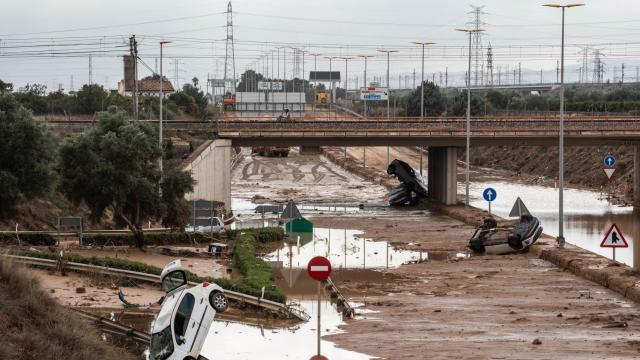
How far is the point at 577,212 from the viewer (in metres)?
81.3

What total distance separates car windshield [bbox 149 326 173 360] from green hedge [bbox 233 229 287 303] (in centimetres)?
1147

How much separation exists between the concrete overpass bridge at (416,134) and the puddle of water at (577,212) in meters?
4.82

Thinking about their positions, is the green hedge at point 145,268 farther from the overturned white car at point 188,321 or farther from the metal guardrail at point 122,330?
the overturned white car at point 188,321

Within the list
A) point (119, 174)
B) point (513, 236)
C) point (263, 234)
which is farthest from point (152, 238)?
point (513, 236)

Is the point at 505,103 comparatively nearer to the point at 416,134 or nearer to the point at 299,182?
the point at 299,182

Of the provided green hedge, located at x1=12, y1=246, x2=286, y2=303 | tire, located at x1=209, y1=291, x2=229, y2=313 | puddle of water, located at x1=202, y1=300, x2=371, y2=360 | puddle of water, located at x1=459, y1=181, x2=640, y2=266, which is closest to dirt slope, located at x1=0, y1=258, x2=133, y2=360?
tire, located at x1=209, y1=291, x2=229, y2=313

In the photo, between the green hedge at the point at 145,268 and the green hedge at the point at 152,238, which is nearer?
the green hedge at the point at 145,268

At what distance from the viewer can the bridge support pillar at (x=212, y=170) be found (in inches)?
2726

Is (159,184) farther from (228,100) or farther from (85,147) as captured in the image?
(228,100)

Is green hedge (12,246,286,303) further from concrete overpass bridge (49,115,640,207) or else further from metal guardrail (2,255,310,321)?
concrete overpass bridge (49,115,640,207)

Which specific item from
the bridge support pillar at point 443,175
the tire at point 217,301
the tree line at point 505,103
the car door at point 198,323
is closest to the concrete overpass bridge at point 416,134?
the bridge support pillar at point 443,175

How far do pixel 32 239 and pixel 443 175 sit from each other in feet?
138

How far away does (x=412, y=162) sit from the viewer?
138 m

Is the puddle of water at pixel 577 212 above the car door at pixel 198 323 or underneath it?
underneath
